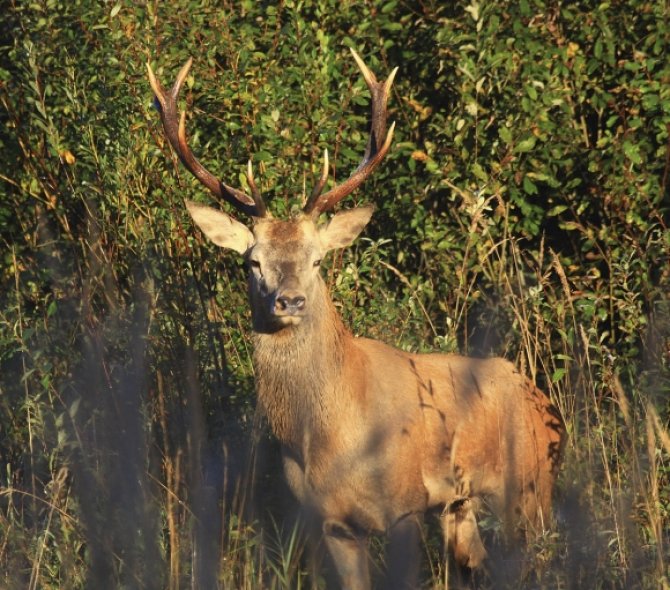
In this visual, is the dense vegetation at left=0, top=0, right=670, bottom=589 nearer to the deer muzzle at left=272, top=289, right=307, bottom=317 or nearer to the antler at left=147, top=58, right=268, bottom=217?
the deer muzzle at left=272, top=289, right=307, bottom=317

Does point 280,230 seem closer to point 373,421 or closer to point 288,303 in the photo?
point 288,303

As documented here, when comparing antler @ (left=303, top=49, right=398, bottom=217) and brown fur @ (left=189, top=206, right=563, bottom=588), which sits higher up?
antler @ (left=303, top=49, right=398, bottom=217)

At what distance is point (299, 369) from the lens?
17.7 ft

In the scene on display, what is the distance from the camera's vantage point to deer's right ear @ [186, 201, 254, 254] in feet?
18.7

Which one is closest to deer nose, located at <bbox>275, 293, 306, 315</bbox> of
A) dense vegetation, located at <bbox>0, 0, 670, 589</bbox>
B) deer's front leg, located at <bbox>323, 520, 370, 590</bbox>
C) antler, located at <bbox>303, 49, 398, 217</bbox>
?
antler, located at <bbox>303, 49, 398, 217</bbox>

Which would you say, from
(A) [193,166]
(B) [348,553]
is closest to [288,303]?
(A) [193,166]

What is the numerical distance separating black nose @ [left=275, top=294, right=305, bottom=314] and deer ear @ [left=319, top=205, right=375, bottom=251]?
608 mm

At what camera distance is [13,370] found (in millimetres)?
7098

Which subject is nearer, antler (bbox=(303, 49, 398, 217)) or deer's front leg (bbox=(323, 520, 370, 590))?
deer's front leg (bbox=(323, 520, 370, 590))

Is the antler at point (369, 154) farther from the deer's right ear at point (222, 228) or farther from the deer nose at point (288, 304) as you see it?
the deer nose at point (288, 304)

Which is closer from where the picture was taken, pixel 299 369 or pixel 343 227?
pixel 299 369

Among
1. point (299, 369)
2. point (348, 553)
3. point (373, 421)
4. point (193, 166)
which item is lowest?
point (348, 553)

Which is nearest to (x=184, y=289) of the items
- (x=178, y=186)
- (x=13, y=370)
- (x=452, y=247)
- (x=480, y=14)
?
(x=178, y=186)

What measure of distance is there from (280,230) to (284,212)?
1354mm
